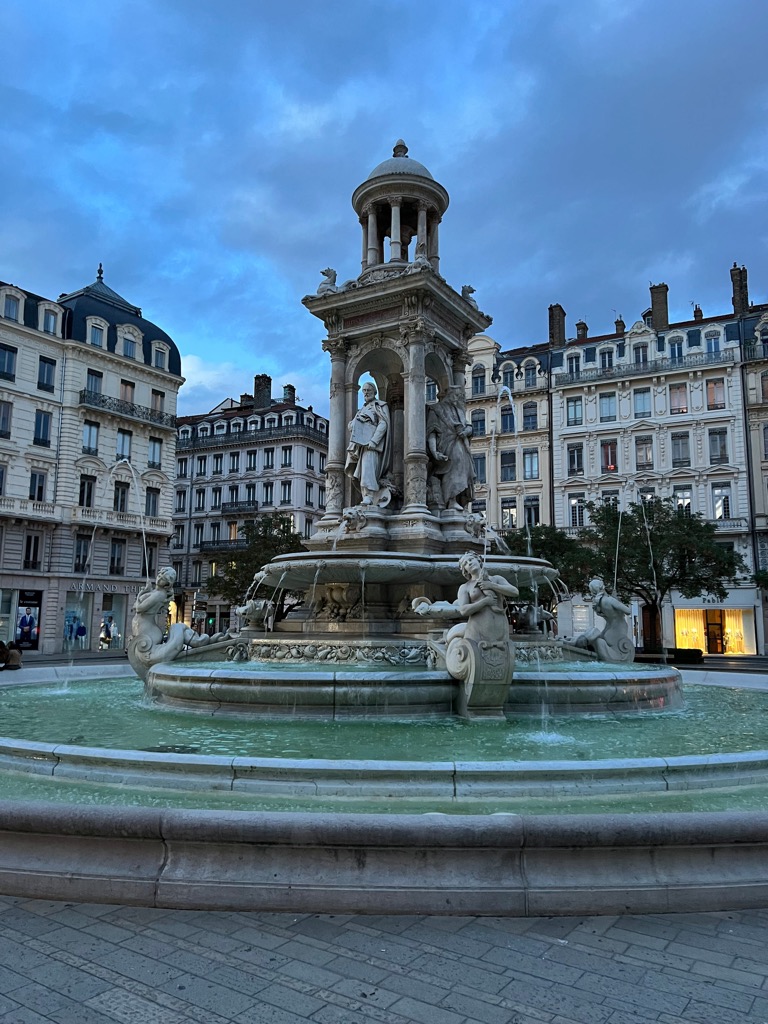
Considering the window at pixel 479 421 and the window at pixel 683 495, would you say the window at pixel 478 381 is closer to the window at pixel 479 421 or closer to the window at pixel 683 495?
the window at pixel 479 421

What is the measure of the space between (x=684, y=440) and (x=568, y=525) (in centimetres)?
1004

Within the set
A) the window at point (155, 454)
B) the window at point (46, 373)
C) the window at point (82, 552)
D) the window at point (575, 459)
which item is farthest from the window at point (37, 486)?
the window at point (575, 459)

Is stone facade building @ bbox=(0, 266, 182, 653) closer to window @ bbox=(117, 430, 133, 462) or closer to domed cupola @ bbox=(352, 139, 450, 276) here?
window @ bbox=(117, 430, 133, 462)

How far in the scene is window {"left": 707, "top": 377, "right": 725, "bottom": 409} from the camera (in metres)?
53.0

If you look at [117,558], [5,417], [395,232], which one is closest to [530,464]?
[117,558]

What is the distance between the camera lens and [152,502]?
171 ft

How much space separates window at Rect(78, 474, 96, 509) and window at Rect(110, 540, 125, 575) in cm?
296

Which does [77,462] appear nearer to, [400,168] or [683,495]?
[400,168]

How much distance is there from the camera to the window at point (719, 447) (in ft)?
172

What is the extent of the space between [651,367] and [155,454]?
3595 centimetres

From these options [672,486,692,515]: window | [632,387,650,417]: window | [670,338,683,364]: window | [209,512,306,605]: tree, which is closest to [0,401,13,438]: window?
[209,512,306,605]: tree

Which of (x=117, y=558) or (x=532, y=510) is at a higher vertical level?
(x=532, y=510)

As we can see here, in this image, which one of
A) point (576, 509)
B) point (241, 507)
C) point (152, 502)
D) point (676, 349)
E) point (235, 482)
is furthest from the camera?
point (235, 482)

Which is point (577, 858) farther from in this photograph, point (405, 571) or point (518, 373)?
point (518, 373)
